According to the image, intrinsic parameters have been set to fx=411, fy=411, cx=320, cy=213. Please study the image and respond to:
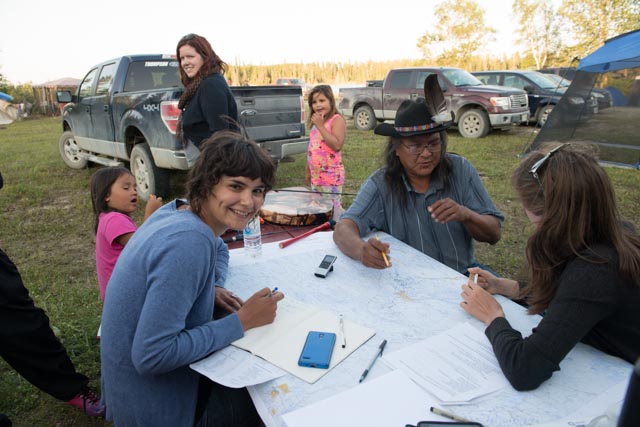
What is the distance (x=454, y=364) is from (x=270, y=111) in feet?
17.4

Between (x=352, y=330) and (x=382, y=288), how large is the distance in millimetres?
395

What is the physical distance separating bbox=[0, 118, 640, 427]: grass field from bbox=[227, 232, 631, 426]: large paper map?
149 centimetres

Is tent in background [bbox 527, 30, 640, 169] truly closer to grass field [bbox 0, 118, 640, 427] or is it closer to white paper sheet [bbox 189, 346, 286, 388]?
grass field [bbox 0, 118, 640, 427]

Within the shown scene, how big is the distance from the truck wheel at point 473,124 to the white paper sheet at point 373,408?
34.6 ft

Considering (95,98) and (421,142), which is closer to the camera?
(421,142)

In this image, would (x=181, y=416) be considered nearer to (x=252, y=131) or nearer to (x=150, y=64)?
(x=252, y=131)

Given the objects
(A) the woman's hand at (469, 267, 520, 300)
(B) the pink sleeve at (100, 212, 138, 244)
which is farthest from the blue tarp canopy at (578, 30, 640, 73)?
(B) the pink sleeve at (100, 212, 138, 244)

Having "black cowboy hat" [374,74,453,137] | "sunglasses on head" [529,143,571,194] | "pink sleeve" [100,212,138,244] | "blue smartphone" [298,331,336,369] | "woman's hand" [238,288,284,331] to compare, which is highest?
"black cowboy hat" [374,74,453,137]

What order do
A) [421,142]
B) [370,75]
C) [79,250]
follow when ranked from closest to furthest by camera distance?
[421,142], [79,250], [370,75]

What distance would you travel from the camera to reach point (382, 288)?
1862 millimetres

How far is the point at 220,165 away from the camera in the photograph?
5.02 feet

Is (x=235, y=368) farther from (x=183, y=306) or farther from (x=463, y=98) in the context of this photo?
(x=463, y=98)

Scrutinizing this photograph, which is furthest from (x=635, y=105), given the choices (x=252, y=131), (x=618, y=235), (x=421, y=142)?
(x=618, y=235)

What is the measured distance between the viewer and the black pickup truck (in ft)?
17.1
